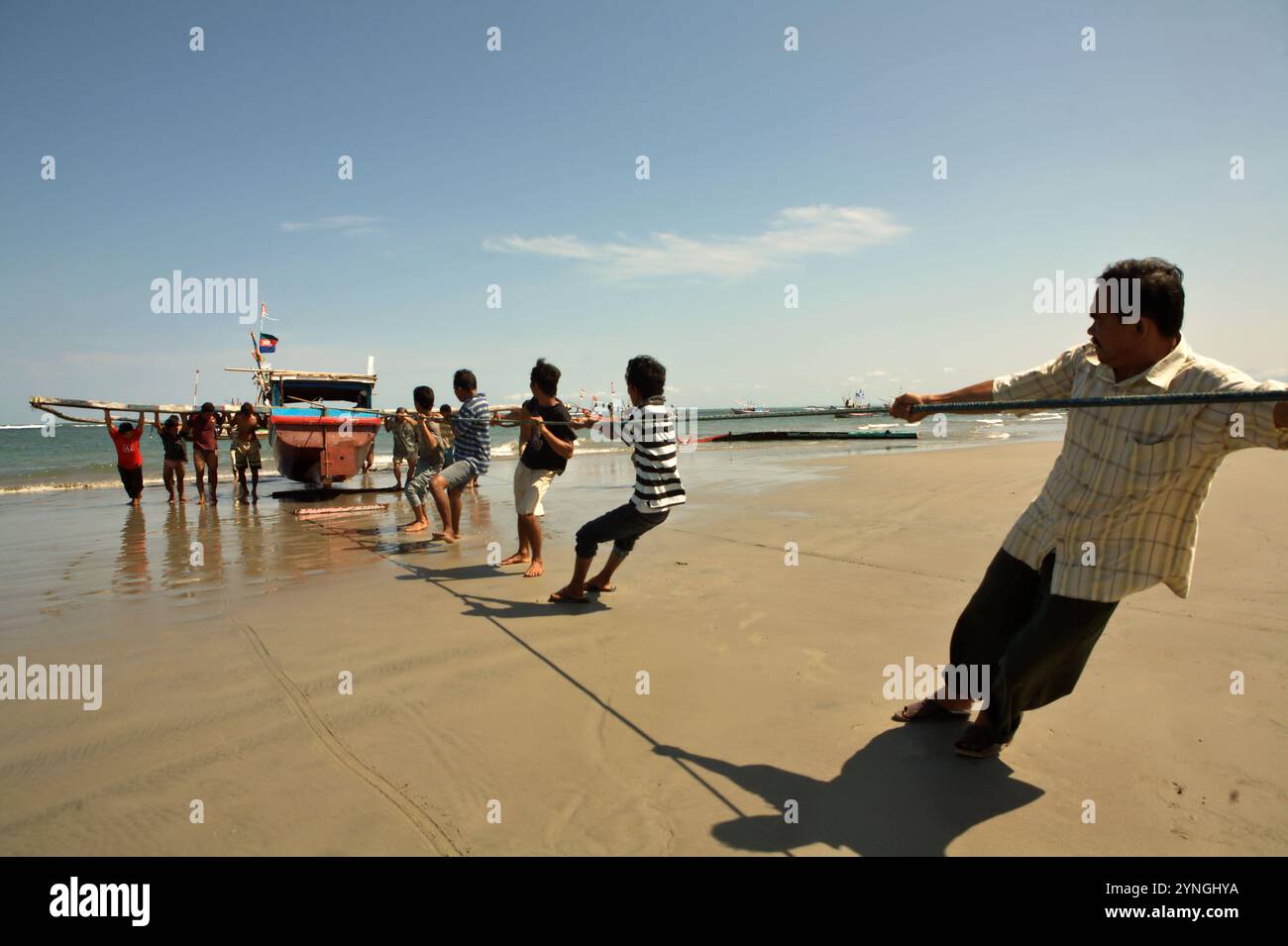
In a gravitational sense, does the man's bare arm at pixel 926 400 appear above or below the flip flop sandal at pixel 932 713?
above

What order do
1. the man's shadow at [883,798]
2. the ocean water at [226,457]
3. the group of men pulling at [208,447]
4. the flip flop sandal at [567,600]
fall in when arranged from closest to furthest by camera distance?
the man's shadow at [883,798]
the flip flop sandal at [567,600]
the group of men pulling at [208,447]
the ocean water at [226,457]

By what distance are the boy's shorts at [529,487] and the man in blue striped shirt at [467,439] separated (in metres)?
1.17

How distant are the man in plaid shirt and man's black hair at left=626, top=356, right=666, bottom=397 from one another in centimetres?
294

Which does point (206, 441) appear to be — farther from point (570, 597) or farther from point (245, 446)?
point (570, 597)

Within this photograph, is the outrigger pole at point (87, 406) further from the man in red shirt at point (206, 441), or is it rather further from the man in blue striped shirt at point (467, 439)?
the man in blue striped shirt at point (467, 439)

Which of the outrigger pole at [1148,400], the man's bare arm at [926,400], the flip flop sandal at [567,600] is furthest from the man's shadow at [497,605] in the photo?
the outrigger pole at [1148,400]

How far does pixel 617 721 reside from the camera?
324cm

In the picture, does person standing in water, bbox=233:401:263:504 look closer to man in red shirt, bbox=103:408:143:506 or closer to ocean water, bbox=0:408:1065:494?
man in red shirt, bbox=103:408:143:506

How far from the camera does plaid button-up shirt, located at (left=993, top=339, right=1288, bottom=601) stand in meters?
2.23

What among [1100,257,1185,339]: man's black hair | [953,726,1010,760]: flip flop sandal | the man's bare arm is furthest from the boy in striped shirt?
[1100,257,1185,339]: man's black hair

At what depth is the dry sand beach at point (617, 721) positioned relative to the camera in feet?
7.94
